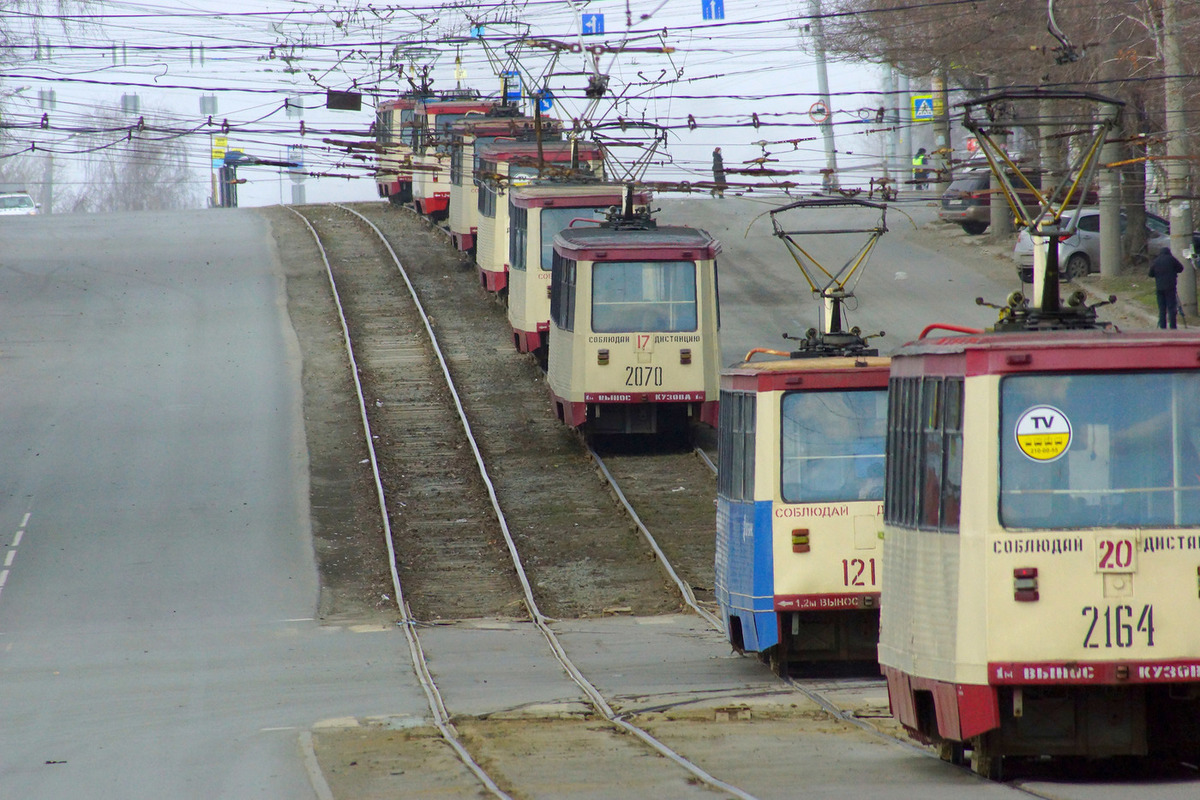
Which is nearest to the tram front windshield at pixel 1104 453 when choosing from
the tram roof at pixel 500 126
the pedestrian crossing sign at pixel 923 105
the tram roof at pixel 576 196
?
the tram roof at pixel 576 196

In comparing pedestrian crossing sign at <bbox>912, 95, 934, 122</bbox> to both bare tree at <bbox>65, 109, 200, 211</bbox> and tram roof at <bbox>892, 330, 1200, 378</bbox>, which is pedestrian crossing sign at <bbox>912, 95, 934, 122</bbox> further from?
bare tree at <bbox>65, 109, 200, 211</bbox>

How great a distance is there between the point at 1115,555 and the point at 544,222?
2016cm

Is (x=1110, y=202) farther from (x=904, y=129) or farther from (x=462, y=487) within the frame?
(x=904, y=129)

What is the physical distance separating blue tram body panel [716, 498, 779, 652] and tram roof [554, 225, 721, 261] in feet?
31.4

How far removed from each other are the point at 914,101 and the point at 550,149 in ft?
78.4

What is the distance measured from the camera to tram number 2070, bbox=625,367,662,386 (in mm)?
22438

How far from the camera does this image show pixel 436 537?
64.5 feet

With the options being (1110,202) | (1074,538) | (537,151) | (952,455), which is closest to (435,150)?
(537,151)

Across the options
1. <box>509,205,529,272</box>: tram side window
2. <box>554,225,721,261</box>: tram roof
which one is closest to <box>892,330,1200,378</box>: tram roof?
<box>554,225,721,261</box>: tram roof

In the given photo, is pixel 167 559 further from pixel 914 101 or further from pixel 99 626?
pixel 914 101

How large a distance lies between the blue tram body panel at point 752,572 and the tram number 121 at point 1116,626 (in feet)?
15.1

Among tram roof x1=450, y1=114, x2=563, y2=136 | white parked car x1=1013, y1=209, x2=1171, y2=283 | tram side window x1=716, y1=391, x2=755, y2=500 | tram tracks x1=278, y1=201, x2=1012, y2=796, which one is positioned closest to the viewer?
tram tracks x1=278, y1=201, x2=1012, y2=796

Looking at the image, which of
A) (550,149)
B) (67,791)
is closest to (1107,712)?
(67,791)

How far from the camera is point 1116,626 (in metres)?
7.80
